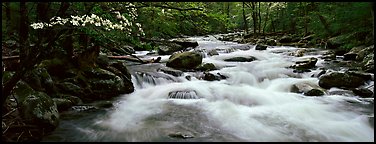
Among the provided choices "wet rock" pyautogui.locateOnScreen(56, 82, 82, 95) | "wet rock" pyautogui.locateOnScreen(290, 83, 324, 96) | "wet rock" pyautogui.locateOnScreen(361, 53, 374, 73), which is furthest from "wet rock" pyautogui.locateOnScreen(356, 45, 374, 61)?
"wet rock" pyautogui.locateOnScreen(56, 82, 82, 95)

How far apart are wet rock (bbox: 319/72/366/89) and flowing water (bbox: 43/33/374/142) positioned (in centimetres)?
31

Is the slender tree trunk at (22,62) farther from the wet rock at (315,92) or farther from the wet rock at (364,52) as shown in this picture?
the wet rock at (364,52)

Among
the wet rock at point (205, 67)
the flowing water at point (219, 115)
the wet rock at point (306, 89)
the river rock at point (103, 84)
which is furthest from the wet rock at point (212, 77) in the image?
the river rock at point (103, 84)

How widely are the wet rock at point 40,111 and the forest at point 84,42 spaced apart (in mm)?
19

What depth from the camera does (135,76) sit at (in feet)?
36.7

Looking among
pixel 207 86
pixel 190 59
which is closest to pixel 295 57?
pixel 190 59

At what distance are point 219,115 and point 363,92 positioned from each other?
462 centimetres

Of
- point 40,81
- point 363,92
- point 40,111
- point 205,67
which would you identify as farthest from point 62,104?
point 363,92

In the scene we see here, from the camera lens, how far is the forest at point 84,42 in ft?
15.5

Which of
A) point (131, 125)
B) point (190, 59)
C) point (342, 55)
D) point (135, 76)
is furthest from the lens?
point (342, 55)

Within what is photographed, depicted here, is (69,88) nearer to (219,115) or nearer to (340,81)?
(219,115)

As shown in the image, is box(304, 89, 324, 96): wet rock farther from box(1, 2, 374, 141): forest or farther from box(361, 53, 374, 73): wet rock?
box(361, 53, 374, 73): wet rock

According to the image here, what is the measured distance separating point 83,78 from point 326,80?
7572 mm

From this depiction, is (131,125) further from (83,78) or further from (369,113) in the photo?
(369,113)
